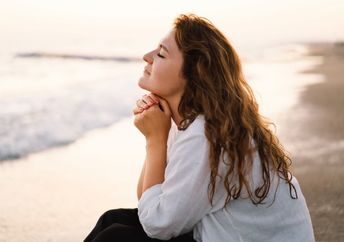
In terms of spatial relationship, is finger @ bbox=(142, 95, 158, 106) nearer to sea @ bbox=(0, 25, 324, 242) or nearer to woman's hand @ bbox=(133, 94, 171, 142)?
woman's hand @ bbox=(133, 94, 171, 142)

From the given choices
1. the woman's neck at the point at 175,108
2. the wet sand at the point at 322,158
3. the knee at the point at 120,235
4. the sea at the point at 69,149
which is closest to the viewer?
the knee at the point at 120,235

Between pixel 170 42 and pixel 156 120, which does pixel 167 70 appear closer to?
pixel 170 42

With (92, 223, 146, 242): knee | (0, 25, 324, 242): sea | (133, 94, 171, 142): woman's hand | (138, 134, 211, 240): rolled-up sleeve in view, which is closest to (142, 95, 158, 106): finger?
(133, 94, 171, 142): woman's hand

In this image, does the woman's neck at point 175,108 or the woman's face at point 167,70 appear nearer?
the woman's face at point 167,70

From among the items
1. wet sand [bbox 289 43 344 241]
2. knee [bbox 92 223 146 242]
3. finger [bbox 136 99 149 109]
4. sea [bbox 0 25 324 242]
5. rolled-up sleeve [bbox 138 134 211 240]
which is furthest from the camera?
sea [bbox 0 25 324 242]

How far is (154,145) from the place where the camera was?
2547 millimetres

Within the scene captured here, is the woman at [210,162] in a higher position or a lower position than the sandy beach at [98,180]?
higher

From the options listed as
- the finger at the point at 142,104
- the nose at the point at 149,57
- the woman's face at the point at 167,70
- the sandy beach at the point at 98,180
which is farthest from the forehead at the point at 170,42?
the sandy beach at the point at 98,180

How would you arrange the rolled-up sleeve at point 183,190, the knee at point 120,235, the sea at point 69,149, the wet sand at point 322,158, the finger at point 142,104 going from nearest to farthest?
the rolled-up sleeve at point 183,190
the knee at point 120,235
the finger at point 142,104
the wet sand at point 322,158
the sea at point 69,149

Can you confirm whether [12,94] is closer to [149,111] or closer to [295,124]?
[295,124]

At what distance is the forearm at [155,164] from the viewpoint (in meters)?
2.46

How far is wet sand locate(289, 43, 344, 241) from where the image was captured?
14.0ft

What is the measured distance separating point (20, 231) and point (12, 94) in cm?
841

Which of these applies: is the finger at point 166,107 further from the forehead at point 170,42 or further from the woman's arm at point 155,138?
the forehead at point 170,42
